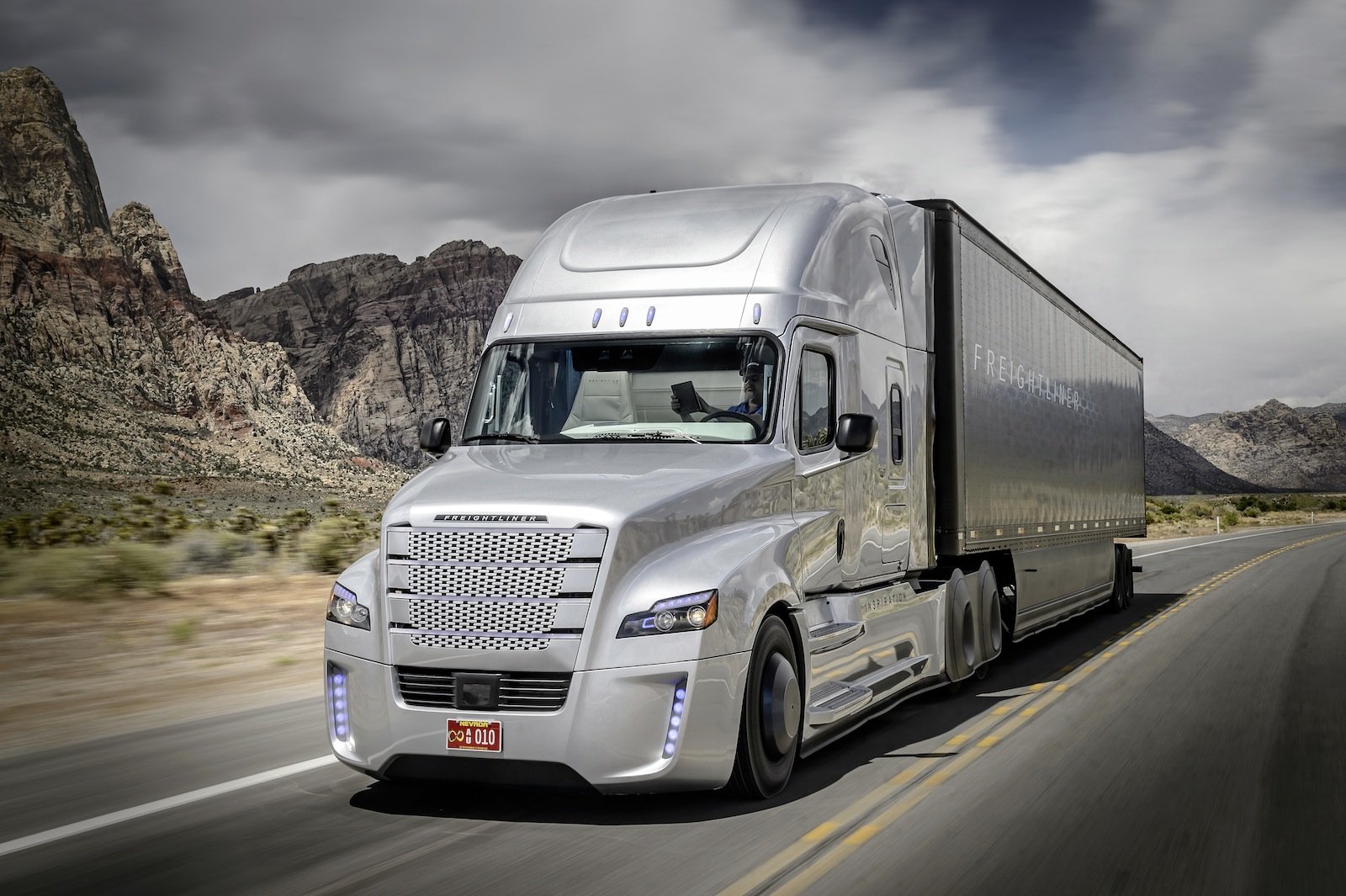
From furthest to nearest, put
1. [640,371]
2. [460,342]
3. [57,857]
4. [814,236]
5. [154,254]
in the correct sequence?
[460,342] < [154,254] < [814,236] < [640,371] < [57,857]

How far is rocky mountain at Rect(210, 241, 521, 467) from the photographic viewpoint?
143250mm

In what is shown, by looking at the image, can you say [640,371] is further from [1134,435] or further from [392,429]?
[392,429]

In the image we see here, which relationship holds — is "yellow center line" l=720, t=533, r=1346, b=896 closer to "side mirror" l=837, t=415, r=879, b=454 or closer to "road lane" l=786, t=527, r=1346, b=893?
"road lane" l=786, t=527, r=1346, b=893

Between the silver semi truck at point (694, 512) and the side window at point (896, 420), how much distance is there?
1.4 inches

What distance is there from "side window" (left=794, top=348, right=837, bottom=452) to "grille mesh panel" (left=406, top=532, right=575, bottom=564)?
2139mm

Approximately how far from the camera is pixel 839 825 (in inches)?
265

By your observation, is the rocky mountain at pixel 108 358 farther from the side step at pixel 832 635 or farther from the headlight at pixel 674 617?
the headlight at pixel 674 617

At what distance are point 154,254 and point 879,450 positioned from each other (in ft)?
319

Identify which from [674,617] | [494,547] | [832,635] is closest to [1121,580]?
[832,635]

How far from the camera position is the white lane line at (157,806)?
646 centimetres

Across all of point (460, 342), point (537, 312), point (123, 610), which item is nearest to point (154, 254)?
point (460, 342)

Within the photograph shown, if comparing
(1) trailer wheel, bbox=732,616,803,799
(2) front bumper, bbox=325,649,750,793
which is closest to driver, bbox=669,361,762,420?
(1) trailer wheel, bbox=732,616,803,799

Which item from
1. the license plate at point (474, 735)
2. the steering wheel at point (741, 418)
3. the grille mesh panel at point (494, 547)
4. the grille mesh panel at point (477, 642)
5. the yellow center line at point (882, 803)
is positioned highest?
the steering wheel at point (741, 418)

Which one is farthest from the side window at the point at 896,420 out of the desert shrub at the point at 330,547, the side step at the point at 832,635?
the desert shrub at the point at 330,547
